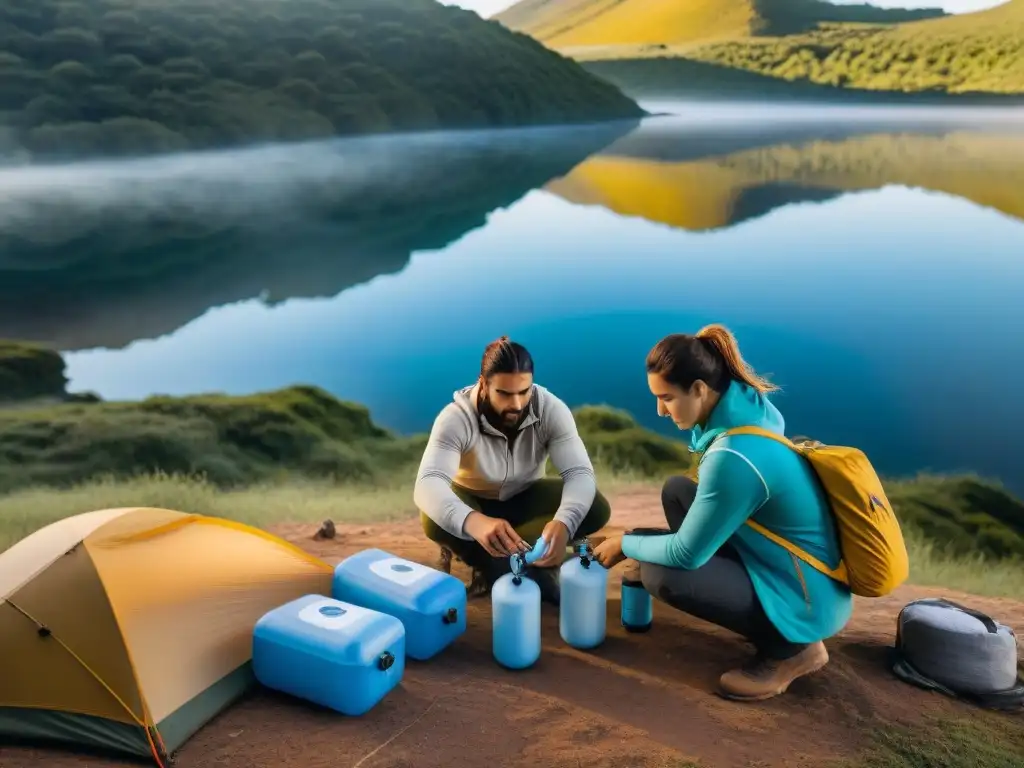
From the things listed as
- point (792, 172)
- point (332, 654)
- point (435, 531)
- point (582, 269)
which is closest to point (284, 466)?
point (435, 531)

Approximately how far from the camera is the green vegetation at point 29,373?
13.8 meters

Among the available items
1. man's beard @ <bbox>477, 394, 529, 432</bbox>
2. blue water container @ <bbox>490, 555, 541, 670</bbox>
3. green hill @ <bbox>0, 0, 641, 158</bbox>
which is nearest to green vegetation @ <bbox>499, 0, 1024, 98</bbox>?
green hill @ <bbox>0, 0, 641, 158</bbox>

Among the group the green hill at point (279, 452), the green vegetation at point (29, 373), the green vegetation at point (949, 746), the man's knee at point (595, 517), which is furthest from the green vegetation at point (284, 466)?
the green vegetation at point (949, 746)

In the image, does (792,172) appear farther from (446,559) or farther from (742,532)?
(742,532)

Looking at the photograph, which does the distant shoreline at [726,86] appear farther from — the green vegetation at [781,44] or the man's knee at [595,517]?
the man's knee at [595,517]

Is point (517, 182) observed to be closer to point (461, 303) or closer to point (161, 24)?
point (461, 303)

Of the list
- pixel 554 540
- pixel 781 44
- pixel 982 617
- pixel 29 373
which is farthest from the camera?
pixel 781 44

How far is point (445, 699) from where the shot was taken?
325cm

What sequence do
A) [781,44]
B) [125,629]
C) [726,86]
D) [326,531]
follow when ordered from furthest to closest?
[726,86] → [781,44] → [326,531] → [125,629]

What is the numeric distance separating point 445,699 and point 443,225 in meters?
25.6

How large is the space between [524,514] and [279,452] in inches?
300

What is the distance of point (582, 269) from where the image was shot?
950 inches

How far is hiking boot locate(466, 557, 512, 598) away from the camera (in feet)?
13.8

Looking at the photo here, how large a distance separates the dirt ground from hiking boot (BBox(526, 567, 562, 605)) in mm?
350
